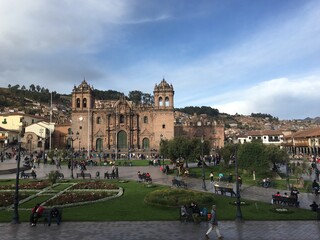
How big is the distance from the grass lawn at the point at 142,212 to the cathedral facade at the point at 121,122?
4600 centimetres

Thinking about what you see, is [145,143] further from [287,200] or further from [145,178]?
[287,200]

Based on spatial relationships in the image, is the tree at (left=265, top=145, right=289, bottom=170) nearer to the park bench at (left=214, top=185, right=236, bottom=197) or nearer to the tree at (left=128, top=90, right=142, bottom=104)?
the park bench at (left=214, top=185, right=236, bottom=197)

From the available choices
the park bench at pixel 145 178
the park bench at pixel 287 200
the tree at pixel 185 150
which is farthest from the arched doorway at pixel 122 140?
the park bench at pixel 287 200

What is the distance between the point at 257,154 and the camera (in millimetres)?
26031

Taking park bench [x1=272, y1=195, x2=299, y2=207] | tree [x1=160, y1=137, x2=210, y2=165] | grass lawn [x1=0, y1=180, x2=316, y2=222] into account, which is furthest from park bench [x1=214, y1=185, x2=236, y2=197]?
tree [x1=160, y1=137, x2=210, y2=165]

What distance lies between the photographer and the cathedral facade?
62.9 m

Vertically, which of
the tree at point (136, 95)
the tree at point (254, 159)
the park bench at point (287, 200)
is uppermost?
the tree at point (136, 95)

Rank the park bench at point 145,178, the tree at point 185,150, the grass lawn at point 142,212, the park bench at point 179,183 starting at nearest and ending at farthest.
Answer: the grass lawn at point 142,212, the park bench at point 179,183, the park bench at point 145,178, the tree at point 185,150

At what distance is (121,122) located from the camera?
212 ft

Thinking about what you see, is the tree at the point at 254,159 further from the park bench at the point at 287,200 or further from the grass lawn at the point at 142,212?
the park bench at the point at 287,200

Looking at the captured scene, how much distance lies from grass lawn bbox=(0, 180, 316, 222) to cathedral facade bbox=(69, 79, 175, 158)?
151 ft

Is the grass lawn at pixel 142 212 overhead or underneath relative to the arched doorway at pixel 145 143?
underneath

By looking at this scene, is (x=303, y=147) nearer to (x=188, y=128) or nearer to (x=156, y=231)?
(x=188, y=128)

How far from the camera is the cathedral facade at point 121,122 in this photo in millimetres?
62875
